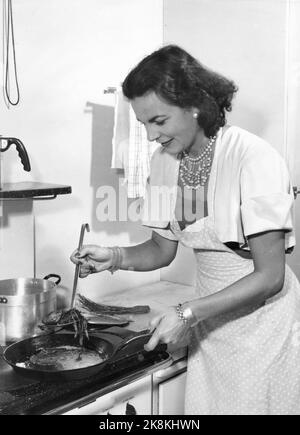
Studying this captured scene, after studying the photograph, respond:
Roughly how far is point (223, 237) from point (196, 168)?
0.23 meters

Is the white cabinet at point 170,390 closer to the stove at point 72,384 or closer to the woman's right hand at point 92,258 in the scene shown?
the stove at point 72,384

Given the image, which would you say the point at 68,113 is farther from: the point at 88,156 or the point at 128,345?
the point at 128,345

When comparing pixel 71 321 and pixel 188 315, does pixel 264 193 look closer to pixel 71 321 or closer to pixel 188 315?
pixel 188 315

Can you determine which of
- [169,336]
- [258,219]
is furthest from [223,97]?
[169,336]

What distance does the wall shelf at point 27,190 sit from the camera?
1548 millimetres

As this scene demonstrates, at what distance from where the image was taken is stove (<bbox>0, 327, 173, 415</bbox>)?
3.62 feet

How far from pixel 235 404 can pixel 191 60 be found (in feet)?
3.00

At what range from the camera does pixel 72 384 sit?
119 cm

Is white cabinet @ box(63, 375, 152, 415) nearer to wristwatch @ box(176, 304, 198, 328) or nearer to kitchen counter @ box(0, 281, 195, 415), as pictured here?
kitchen counter @ box(0, 281, 195, 415)

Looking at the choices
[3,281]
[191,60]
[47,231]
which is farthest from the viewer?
[47,231]

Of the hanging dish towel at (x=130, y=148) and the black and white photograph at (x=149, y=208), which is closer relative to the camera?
the black and white photograph at (x=149, y=208)

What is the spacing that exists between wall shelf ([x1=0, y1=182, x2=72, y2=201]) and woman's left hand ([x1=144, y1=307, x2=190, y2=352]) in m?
0.63

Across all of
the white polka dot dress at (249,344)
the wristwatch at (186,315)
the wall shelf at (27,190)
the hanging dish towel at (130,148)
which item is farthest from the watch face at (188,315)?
the hanging dish towel at (130,148)

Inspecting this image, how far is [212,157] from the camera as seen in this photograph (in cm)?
137
